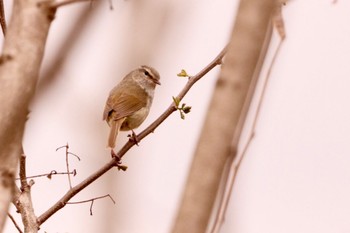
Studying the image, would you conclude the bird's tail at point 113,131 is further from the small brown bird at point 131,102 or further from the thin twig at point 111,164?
the thin twig at point 111,164

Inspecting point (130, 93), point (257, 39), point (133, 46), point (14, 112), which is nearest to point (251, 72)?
point (257, 39)

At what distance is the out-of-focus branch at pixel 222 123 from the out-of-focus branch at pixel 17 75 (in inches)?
20.4

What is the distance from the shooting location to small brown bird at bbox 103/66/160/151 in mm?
6566

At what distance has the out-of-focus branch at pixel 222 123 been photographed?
3.47 ft

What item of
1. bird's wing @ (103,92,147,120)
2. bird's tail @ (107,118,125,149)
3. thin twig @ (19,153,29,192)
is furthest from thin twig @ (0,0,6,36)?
bird's wing @ (103,92,147,120)

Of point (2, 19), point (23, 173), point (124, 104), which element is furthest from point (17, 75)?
point (124, 104)

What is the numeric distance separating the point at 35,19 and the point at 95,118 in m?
4.75

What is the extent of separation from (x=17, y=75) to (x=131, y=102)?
5423 millimetres

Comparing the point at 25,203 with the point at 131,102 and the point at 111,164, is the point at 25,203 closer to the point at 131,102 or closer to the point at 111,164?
the point at 111,164

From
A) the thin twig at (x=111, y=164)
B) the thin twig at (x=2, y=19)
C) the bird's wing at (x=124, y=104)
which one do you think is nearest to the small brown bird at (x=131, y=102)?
the bird's wing at (x=124, y=104)

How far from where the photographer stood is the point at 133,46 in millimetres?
4664

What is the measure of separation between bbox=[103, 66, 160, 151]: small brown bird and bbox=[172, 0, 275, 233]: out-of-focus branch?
4.64 meters

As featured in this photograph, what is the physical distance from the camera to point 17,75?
1566mm

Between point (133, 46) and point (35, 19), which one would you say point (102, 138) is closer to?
point (133, 46)
